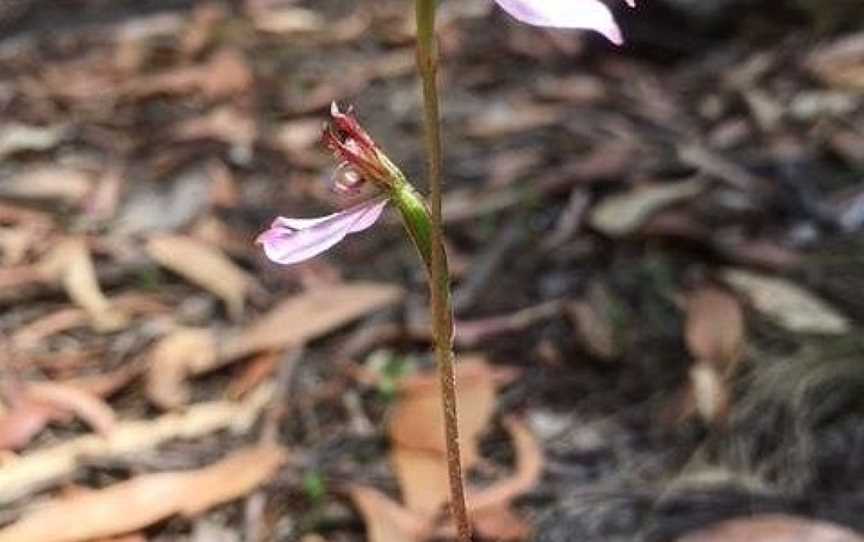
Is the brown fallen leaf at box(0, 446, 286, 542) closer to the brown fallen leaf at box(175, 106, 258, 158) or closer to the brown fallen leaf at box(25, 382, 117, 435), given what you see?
the brown fallen leaf at box(25, 382, 117, 435)

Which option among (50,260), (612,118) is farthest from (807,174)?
(50,260)

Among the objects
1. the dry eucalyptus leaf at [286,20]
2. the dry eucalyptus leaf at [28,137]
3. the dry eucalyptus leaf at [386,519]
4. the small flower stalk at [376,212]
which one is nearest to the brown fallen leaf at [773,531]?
the dry eucalyptus leaf at [386,519]

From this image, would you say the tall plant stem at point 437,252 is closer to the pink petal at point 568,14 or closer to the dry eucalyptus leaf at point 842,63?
the pink petal at point 568,14

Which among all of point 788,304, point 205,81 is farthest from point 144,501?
point 205,81

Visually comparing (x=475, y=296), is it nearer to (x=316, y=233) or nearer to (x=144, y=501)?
(x=144, y=501)

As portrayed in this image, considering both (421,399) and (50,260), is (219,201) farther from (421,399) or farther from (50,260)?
(421,399)

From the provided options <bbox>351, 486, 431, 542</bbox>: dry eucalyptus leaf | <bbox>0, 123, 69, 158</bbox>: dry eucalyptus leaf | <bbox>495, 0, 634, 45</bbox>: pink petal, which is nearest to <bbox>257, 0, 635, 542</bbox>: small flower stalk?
<bbox>495, 0, 634, 45</bbox>: pink petal
